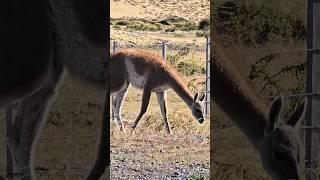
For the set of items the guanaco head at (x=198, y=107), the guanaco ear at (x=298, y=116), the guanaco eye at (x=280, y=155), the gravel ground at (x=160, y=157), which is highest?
the guanaco ear at (x=298, y=116)

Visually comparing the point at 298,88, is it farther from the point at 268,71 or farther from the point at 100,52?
the point at 100,52

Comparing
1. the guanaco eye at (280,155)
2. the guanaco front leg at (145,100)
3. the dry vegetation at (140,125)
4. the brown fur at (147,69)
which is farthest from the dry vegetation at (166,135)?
the guanaco eye at (280,155)

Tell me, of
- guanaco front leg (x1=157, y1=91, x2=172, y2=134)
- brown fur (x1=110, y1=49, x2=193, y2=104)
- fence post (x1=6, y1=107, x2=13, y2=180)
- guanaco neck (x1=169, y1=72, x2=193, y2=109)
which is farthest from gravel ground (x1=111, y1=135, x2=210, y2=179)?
fence post (x1=6, y1=107, x2=13, y2=180)

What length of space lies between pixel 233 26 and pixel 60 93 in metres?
1.29

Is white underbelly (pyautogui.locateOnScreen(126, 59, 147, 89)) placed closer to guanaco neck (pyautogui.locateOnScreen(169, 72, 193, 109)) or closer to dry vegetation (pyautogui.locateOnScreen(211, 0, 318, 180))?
guanaco neck (pyautogui.locateOnScreen(169, 72, 193, 109))

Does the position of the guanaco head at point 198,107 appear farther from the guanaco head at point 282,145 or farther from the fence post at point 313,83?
the fence post at point 313,83

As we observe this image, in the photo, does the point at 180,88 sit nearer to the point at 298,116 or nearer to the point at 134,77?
the point at 134,77

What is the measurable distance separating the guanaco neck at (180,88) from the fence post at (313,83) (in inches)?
234

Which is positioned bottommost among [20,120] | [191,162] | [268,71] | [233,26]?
[191,162]

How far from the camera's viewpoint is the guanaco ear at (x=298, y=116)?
16.6 ft

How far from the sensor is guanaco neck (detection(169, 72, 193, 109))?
432 inches

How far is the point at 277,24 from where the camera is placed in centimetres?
504

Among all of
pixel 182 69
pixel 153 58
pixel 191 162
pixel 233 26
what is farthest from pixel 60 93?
pixel 182 69

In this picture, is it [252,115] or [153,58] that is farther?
[153,58]
